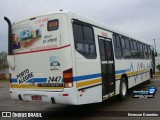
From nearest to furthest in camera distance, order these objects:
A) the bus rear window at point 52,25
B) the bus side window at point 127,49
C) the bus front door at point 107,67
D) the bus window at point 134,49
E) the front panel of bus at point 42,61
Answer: the front panel of bus at point 42,61 < the bus rear window at point 52,25 < the bus front door at point 107,67 < the bus side window at point 127,49 < the bus window at point 134,49

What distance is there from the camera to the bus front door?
9.54m

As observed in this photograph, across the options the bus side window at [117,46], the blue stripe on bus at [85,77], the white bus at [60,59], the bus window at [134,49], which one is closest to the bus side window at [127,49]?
the bus window at [134,49]

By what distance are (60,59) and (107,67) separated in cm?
276

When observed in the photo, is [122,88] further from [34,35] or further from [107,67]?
[34,35]

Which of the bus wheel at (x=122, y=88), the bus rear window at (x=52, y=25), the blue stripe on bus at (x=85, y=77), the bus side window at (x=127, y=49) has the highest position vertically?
the bus rear window at (x=52, y=25)

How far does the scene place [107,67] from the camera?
9992 millimetres

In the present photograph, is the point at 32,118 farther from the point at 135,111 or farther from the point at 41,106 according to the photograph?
the point at 135,111

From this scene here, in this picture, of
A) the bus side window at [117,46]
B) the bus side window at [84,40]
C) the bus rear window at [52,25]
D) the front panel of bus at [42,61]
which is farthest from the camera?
the bus side window at [117,46]

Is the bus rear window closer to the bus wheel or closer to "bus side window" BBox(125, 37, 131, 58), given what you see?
the bus wheel

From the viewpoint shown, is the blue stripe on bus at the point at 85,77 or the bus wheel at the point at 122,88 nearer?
the blue stripe on bus at the point at 85,77

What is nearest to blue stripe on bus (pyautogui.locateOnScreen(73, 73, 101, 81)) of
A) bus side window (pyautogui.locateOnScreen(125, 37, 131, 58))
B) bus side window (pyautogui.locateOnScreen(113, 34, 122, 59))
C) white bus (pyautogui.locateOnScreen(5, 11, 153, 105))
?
white bus (pyautogui.locateOnScreen(5, 11, 153, 105))

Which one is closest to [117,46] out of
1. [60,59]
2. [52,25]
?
[52,25]

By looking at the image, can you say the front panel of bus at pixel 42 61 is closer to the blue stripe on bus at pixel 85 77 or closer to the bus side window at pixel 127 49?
the blue stripe on bus at pixel 85 77

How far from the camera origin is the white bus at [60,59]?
767cm
